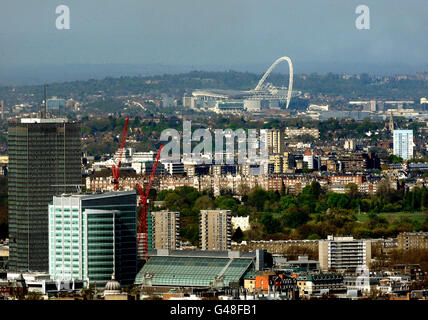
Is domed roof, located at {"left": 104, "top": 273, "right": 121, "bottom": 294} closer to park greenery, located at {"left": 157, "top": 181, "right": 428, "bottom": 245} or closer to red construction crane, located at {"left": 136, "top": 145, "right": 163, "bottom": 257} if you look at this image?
red construction crane, located at {"left": 136, "top": 145, "right": 163, "bottom": 257}

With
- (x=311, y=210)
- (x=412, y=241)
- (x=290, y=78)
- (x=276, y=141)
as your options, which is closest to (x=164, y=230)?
(x=412, y=241)

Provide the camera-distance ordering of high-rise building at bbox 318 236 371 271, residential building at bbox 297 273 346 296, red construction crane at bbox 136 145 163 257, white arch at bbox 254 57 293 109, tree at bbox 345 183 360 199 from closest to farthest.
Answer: residential building at bbox 297 273 346 296, red construction crane at bbox 136 145 163 257, high-rise building at bbox 318 236 371 271, tree at bbox 345 183 360 199, white arch at bbox 254 57 293 109

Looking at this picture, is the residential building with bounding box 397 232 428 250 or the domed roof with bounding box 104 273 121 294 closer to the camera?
the domed roof with bounding box 104 273 121 294

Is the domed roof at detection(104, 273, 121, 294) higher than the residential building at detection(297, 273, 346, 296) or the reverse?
higher

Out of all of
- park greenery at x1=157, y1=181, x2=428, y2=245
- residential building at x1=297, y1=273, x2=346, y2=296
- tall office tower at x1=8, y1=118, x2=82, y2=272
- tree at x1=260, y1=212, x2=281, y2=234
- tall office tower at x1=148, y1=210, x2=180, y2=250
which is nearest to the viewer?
residential building at x1=297, y1=273, x2=346, y2=296

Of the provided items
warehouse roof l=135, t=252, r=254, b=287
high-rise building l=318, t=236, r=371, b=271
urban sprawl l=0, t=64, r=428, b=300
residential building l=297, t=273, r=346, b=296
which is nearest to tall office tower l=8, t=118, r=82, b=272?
urban sprawl l=0, t=64, r=428, b=300

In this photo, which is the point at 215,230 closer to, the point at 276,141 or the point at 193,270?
the point at 193,270

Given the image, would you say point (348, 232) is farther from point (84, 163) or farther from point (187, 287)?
point (84, 163)
